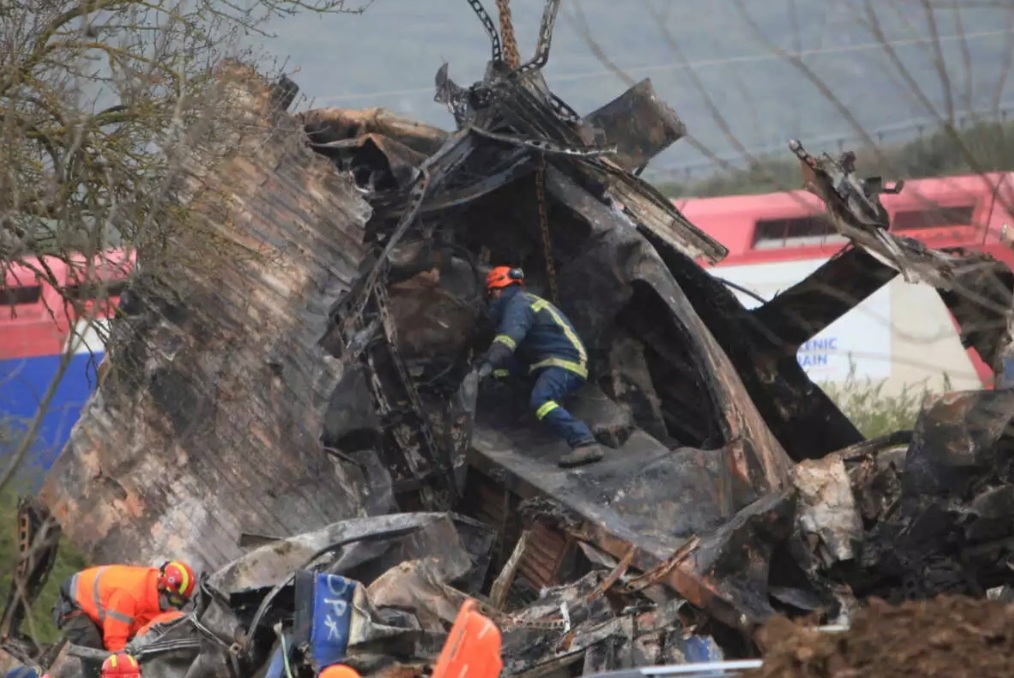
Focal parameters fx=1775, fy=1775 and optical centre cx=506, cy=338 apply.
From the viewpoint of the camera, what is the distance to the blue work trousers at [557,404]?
10344 mm

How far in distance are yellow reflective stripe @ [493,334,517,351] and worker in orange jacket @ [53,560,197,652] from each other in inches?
86.2

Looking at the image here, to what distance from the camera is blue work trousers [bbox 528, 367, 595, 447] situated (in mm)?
10344

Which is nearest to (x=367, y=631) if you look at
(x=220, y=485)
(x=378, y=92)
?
(x=220, y=485)

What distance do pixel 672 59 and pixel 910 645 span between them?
10.2 feet

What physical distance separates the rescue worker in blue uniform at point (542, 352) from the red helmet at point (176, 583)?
6.77 feet

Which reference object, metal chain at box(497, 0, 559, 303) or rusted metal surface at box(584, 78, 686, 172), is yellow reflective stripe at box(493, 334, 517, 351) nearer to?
metal chain at box(497, 0, 559, 303)

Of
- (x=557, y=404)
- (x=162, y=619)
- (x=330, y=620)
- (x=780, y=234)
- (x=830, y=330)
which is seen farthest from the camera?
(x=780, y=234)

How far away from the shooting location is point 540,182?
36.1ft

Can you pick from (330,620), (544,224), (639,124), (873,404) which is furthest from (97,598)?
(873,404)

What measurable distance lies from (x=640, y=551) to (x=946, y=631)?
4771mm

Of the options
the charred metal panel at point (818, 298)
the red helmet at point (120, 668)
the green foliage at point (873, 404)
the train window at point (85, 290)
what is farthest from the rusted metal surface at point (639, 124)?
the green foliage at point (873, 404)

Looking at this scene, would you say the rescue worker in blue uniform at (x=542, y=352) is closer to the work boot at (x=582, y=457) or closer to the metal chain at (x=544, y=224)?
the work boot at (x=582, y=457)

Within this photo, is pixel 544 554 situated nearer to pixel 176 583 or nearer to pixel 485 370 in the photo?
→ pixel 485 370

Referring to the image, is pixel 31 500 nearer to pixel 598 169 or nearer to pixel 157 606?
pixel 157 606
